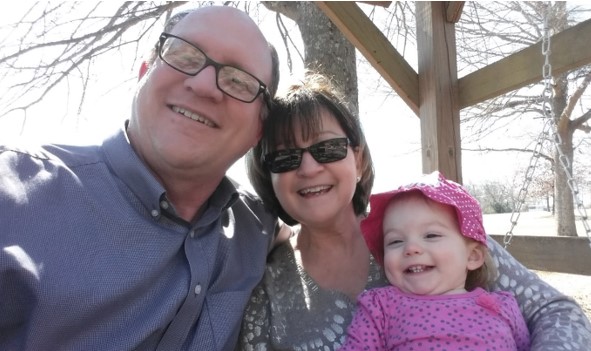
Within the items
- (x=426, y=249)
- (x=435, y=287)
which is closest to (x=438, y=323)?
(x=435, y=287)

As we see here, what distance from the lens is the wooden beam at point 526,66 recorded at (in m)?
2.35

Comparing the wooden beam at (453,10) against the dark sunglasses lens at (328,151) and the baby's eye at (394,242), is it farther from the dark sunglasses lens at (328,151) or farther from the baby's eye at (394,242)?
the baby's eye at (394,242)

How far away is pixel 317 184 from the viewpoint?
190cm

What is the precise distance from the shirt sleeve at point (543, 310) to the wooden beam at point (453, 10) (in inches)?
64.4

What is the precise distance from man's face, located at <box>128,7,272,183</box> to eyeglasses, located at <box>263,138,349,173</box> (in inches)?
5.8

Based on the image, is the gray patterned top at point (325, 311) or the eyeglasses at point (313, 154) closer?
the gray patterned top at point (325, 311)

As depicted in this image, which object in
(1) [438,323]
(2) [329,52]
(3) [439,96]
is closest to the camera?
(1) [438,323]

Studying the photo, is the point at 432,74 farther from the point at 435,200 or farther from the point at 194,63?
the point at 194,63

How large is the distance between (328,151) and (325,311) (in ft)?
1.93

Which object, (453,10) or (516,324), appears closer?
(516,324)

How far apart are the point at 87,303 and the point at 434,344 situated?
3.54 ft

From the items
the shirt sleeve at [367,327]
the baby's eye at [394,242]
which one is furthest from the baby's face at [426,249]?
the shirt sleeve at [367,327]

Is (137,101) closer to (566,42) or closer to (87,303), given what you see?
(87,303)

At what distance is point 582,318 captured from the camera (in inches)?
68.7
